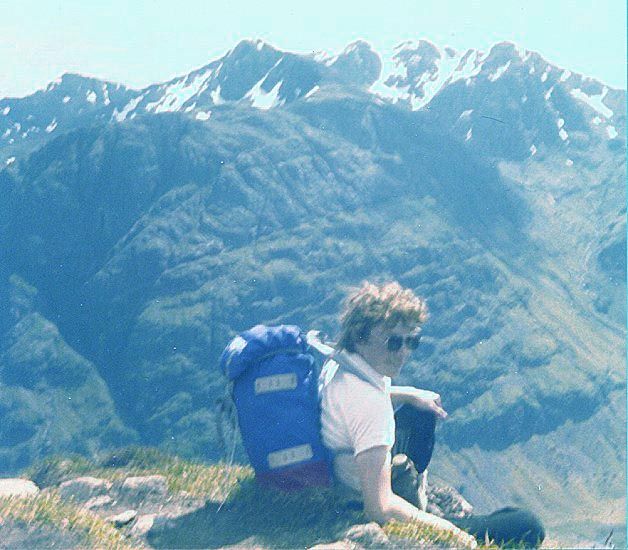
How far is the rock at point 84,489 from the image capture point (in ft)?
26.0

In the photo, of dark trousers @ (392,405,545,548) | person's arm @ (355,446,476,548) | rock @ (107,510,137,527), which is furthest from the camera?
rock @ (107,510,137,527)

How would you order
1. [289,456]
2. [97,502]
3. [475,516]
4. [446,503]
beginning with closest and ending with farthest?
[289,456], [475,516], [97,502], [446,503]

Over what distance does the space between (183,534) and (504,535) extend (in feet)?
9.28

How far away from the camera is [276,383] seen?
22.6 feet

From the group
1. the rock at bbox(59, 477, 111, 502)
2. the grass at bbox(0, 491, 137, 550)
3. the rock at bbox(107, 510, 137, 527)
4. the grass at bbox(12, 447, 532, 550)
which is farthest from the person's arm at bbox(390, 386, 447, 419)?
the rock at bbox(59, 477, 111, 502)

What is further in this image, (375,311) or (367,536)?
(375,311)

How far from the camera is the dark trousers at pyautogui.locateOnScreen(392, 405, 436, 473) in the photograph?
7867 mm

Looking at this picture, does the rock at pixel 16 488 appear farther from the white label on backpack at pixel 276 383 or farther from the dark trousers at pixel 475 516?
the dark trousers at pixel 475 516

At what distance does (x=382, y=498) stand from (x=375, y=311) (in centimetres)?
159

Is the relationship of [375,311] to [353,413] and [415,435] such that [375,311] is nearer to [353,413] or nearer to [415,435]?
[353,413]

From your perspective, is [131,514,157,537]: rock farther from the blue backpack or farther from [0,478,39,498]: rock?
the blue backpack

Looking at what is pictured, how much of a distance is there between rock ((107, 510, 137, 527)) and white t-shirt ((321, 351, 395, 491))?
6.30ft

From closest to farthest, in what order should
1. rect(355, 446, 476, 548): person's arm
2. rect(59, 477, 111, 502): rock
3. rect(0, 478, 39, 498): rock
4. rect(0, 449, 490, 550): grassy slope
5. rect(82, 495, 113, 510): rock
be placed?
rect(0, 449, 490, 550): grassy slope < rect(355, 446, 476, 548): person's arm < rect(0, 478, 39, 498): rock < rect(82, 495, 113, 510): rock < rect(59, 477, 111, 502): rock

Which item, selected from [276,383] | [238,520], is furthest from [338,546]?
[276,383]
